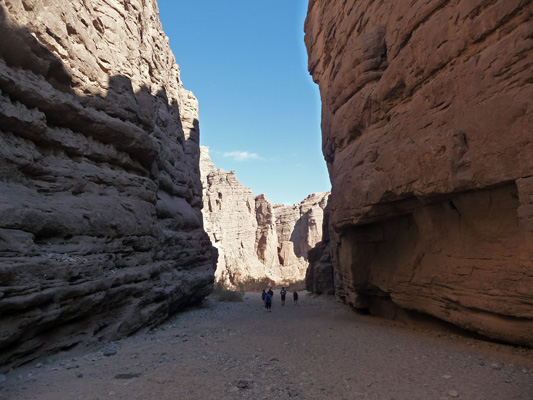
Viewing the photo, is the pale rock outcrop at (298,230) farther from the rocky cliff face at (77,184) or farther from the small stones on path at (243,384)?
the small stones on path at (243,384)

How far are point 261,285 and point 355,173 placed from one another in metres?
27.5

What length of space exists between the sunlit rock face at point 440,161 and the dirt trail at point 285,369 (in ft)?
4.73

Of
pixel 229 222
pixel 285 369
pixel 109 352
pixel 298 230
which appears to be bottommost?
pixel 285 369

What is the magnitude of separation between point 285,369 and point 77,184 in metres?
6.95

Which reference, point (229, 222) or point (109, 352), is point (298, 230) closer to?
point (229, 222)

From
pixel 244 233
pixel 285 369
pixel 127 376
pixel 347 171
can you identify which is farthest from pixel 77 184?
pixel 244 233

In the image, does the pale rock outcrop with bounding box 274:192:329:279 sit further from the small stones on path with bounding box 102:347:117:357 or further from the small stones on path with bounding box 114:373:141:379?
the small stones on path with bounding box 114:373:141:379

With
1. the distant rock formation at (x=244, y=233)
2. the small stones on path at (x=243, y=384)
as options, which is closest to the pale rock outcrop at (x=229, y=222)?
the distant rock formation at (x=244, y=233)

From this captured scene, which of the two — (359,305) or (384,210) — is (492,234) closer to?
(384,210)

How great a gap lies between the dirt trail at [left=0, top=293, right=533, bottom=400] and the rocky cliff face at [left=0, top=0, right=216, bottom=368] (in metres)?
0.89

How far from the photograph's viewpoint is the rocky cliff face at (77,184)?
20.1ft

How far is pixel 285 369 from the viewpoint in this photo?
588 cm

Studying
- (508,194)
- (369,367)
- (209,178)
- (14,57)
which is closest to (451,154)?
(508,194)

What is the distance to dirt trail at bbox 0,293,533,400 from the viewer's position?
4668mm
